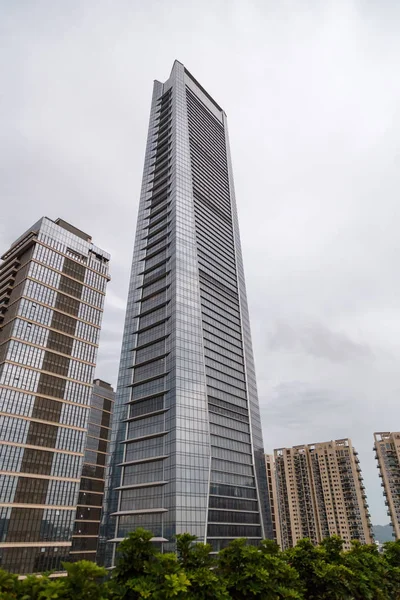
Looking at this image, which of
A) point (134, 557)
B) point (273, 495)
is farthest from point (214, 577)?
point (273, 495)

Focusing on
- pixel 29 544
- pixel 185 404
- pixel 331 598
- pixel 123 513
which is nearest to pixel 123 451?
pixel 123 513

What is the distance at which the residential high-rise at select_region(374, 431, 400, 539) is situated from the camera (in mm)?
121069

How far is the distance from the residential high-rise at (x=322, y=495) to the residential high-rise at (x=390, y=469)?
34.2 feet

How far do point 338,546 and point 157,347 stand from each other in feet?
202

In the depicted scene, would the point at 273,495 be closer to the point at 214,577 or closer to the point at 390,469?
the point at 390,469

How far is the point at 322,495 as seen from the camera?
452 feet

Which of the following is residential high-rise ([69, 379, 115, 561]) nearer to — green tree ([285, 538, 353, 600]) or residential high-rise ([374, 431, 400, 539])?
green tree ([285, 538, 353, 600])

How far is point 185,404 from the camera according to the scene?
88.4 m

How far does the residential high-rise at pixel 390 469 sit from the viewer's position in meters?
121

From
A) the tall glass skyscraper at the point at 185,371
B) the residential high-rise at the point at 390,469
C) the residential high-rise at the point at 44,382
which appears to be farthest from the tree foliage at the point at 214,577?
the residential high-rise at the point at 390,469

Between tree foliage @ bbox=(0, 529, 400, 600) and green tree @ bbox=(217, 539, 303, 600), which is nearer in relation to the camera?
tree foliage @ bbox=(0, 529, 400, 600)

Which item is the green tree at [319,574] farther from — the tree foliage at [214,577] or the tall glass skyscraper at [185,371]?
the tall glass skyscraper at [185,371]

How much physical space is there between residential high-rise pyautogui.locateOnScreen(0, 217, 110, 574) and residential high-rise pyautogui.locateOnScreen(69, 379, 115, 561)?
4.48 meters

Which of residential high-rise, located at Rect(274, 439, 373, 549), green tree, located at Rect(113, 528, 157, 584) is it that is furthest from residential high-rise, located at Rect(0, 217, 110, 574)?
residential high-rise, located at Rect(274, 439, 373, 549)
